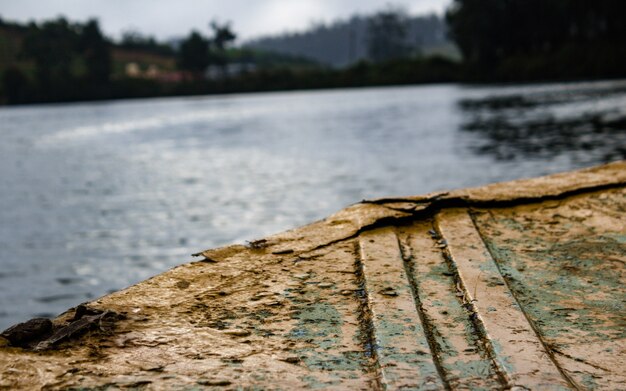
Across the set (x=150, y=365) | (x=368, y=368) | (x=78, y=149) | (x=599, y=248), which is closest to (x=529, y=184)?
(x=599, y=248)

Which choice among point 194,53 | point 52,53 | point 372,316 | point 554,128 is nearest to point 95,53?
point 52,53

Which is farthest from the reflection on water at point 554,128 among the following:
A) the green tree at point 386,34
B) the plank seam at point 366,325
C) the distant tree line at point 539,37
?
the green tree at point 386,34

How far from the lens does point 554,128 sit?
1931 centimetres

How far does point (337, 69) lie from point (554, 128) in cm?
7251

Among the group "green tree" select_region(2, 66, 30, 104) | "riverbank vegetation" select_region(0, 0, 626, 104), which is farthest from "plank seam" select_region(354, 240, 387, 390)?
"green tree" select_region(2, 66, 30, 104)

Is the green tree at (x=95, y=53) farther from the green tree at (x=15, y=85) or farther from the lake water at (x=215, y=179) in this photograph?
the lake water at (x=215, y=179)

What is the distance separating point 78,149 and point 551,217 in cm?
2363

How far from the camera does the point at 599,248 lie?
2299 mm

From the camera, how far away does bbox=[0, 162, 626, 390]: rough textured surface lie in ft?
4.89

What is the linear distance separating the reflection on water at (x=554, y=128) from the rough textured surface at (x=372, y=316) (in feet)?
36.6

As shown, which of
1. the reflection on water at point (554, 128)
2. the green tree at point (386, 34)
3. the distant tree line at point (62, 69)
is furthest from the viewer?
the green tree at point (386, 34)

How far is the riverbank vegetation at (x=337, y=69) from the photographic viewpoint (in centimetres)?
5559

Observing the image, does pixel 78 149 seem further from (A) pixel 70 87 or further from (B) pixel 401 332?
(A) pixel 70 87

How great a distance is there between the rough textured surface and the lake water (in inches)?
169
